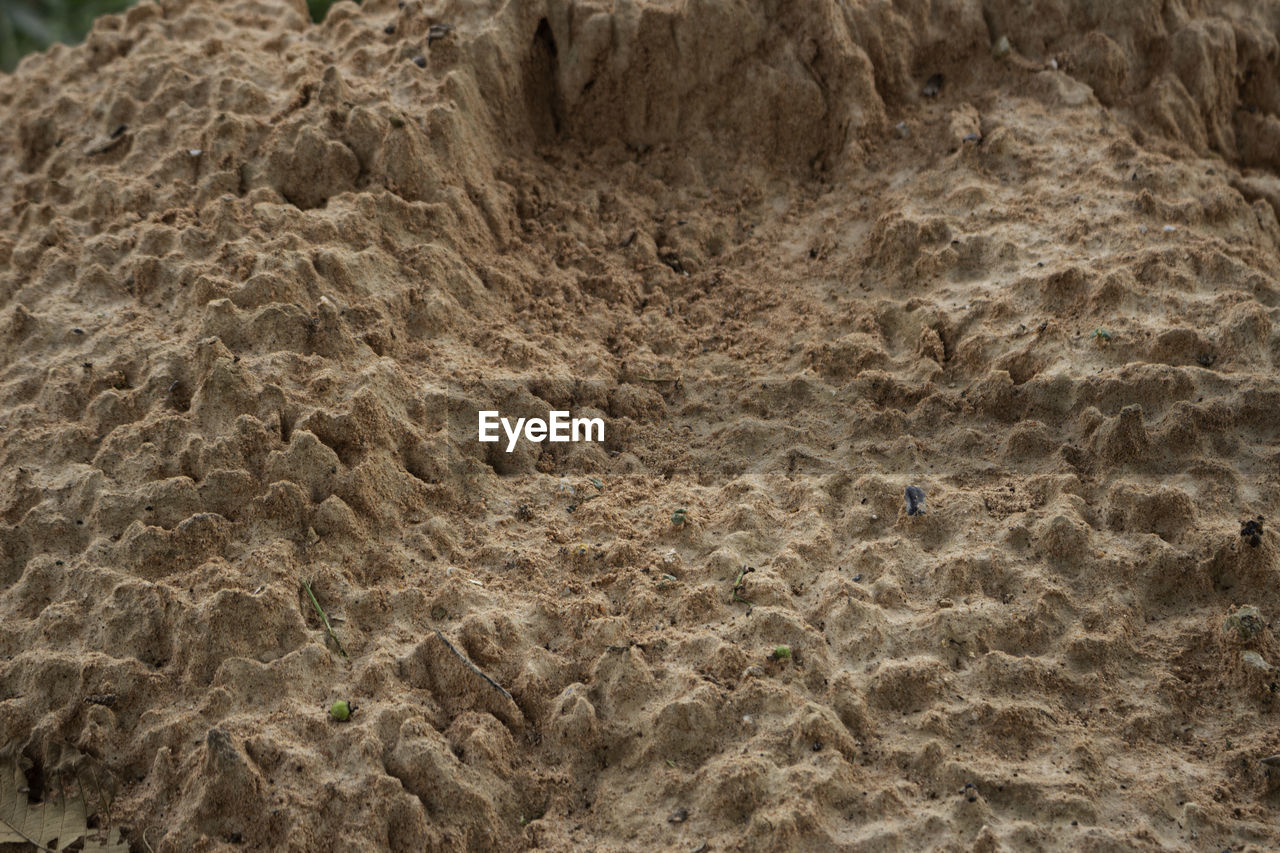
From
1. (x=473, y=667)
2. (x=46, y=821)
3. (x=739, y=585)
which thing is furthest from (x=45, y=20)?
(x=739, y=585)

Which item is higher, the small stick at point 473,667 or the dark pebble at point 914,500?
the dark pebble at point 914,500

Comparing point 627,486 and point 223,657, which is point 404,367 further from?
point 223,657

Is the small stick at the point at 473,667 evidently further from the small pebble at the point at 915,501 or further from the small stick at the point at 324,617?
the small pebble at the point at 915,501

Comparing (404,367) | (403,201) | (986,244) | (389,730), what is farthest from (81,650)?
(986,244)

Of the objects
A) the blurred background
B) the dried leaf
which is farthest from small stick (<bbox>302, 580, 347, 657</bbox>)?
the blurred background

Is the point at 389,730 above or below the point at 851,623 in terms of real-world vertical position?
below

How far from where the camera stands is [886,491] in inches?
110

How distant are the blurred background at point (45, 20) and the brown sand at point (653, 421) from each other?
190 inches

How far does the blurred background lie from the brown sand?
481cm

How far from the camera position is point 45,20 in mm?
8797

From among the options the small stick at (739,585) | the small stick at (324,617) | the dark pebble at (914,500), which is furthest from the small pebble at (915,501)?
the small stick at (324,617)

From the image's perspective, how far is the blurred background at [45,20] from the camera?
27.5ft

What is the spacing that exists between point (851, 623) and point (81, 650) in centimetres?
169

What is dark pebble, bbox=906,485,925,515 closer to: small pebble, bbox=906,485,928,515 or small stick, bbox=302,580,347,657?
small pebble, bbox=906,485,928,515
